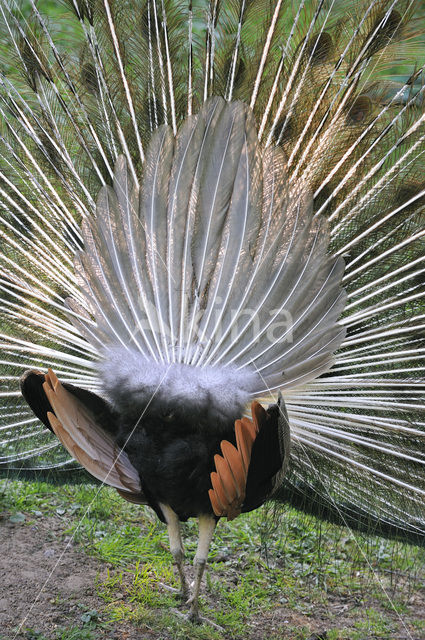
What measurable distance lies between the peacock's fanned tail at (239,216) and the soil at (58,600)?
2.54 ft

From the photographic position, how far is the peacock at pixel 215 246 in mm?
3102

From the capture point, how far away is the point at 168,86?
3.48 meters

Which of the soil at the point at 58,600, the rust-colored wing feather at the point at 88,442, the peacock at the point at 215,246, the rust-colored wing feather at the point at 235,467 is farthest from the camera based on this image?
the soil at the point at 58,600

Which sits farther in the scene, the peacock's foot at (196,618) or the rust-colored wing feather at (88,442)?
the peacock's foot at (196,618)

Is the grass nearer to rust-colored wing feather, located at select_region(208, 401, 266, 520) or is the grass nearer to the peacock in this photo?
the peacock

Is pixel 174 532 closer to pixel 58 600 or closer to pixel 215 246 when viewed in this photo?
pixel 58 600

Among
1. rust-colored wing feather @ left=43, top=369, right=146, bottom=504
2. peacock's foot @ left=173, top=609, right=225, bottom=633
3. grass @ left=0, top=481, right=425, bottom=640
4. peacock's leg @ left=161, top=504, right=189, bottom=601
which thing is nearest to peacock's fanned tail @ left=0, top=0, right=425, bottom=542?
rust-colored wing feather @ left=43, top=369, right=146, bottom=504

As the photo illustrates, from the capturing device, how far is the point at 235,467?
2.70 metres

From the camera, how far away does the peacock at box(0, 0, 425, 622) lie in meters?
3.10

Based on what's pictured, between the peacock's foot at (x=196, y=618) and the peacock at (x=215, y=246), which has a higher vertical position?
the peacock at (x=215, y=246)

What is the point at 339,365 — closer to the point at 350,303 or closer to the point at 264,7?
the point at 350,303

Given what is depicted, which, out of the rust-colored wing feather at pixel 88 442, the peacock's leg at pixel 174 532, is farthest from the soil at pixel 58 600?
the rust-colored wing feather at pixel 88 442

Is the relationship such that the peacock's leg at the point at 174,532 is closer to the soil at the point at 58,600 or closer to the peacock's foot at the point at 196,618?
the peacock's foot at the point at 196,618

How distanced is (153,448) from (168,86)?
1774 mm
